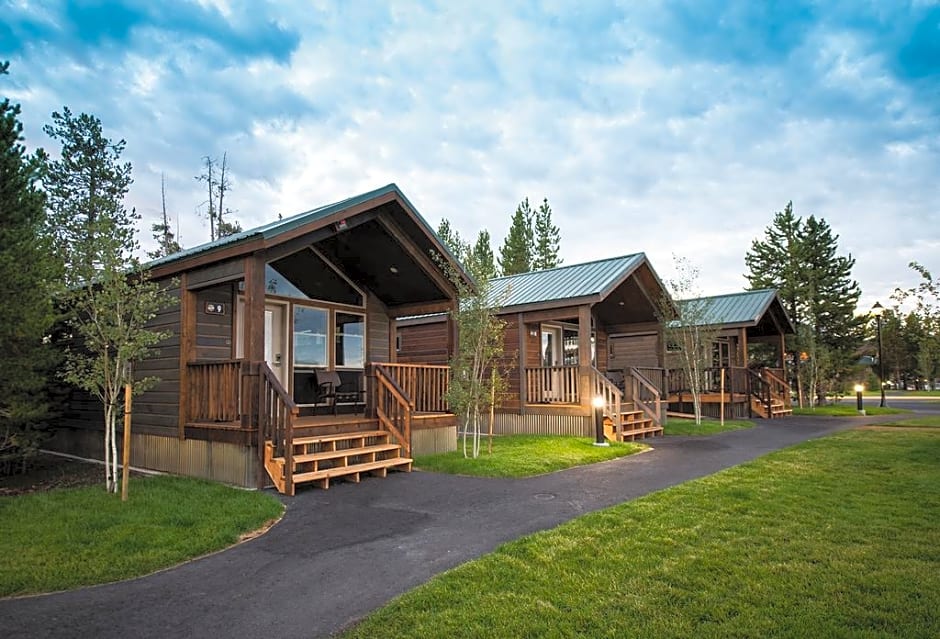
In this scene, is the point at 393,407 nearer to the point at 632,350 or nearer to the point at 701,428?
the point at 701,428

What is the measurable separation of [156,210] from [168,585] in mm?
28414

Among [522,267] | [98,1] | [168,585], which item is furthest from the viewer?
[522,267]

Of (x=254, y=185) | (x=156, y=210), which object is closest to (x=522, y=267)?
(x=254, y=185)

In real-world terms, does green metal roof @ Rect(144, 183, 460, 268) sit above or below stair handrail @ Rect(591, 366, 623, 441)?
above

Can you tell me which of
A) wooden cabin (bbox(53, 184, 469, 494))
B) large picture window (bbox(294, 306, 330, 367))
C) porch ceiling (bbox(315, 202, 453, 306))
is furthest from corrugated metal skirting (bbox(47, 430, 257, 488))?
porch ceiling (bbox(315, 202, 453, 306))

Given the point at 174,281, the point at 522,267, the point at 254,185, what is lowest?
the point at 174,281

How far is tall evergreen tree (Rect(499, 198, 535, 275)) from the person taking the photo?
36625 millimetres

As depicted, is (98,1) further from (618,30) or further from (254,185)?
(254,185)

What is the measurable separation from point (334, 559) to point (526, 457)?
16.7ft

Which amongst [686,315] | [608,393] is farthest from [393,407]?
[686,315]

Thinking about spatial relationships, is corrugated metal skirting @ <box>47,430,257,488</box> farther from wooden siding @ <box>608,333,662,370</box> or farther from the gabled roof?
wooden siding @ <box>608,333,662,370</box>

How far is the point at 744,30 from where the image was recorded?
1139cm

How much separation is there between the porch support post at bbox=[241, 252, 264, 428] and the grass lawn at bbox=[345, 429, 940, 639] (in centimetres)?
402

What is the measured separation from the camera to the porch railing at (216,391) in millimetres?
7484
